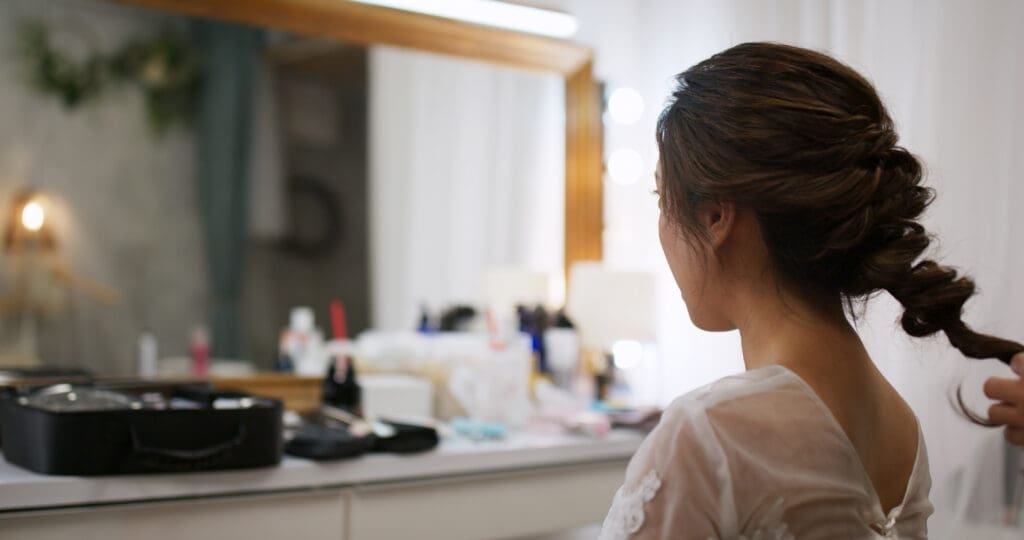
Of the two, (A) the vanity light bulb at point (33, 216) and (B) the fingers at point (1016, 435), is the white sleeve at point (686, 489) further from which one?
(A) the vanity light bulb at point (33, 216)

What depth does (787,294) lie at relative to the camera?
0.78 metres

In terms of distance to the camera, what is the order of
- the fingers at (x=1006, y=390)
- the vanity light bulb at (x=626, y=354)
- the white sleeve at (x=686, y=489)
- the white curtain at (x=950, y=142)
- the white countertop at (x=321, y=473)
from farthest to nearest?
the vanity light bulb at (x=626, y=354), the white curtain at (x=950, y=142), the white countertop at (x=321, y=473), the fingers at (x=1006, y=390), the white sleeve at (x=686, y=489)

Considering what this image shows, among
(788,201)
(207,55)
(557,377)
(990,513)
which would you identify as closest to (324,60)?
(207,55)

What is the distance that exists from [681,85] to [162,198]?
1176mm

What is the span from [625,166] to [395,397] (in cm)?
89

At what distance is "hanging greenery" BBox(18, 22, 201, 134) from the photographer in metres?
1.59

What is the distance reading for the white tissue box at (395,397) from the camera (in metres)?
1.72

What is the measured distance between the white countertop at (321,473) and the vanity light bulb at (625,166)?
2.43 ft

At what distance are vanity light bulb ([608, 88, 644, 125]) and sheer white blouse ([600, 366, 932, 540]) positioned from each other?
1.55 m

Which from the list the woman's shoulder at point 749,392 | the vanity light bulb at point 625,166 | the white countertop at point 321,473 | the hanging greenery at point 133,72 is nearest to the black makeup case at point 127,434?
the white countertop at point 321,473

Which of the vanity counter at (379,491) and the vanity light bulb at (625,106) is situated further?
the vanity light bulb at (625,106)

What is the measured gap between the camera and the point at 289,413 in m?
1.67

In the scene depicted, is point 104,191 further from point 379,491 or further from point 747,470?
point 747,470

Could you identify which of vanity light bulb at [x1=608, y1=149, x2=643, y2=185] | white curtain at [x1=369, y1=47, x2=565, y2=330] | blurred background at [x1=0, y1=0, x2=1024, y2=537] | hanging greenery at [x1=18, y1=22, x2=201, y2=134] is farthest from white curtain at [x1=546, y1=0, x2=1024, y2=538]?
hanging greenery at [x1=18, y1=22, x2=201, y2=134]
